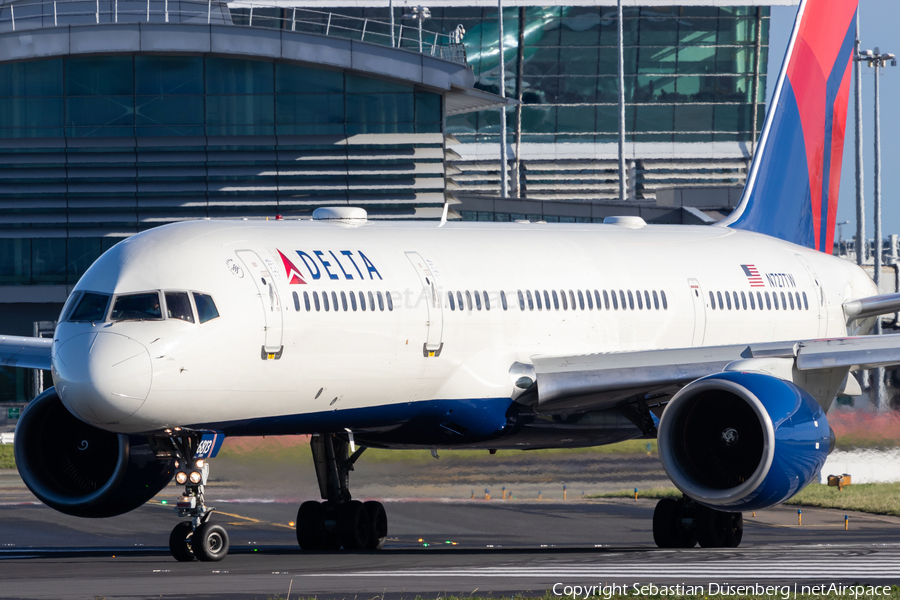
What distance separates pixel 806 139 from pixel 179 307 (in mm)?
16669

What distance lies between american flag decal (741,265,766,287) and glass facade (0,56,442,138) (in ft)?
74.1

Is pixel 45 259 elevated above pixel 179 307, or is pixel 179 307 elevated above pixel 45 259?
pixel 179 307

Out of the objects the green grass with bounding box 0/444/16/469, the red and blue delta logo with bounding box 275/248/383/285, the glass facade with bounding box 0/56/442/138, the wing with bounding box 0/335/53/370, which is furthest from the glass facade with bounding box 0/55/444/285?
the red and blue delta logo with bounding box 275/248/383/285

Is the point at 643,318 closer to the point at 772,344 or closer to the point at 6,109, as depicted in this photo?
the point at 772,344

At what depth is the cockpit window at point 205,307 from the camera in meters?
17.4

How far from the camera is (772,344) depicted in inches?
798

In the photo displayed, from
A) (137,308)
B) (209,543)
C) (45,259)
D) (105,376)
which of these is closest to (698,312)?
(209,543)

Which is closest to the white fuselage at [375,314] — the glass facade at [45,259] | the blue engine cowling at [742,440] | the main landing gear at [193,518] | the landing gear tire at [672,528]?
the main landing gear at [193,518]

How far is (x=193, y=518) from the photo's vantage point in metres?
17.9

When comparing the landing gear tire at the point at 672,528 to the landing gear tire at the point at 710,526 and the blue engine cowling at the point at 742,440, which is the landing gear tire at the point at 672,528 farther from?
the blue engine cowling at the point at 742,440

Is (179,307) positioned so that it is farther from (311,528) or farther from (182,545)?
(311,528)

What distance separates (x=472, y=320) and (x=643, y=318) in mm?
3934

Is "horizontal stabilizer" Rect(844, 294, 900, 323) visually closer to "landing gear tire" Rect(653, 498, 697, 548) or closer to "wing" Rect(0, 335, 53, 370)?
"landing gear tire" Rect(653, 498, 697, 548)

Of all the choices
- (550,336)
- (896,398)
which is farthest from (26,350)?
(896,398)
